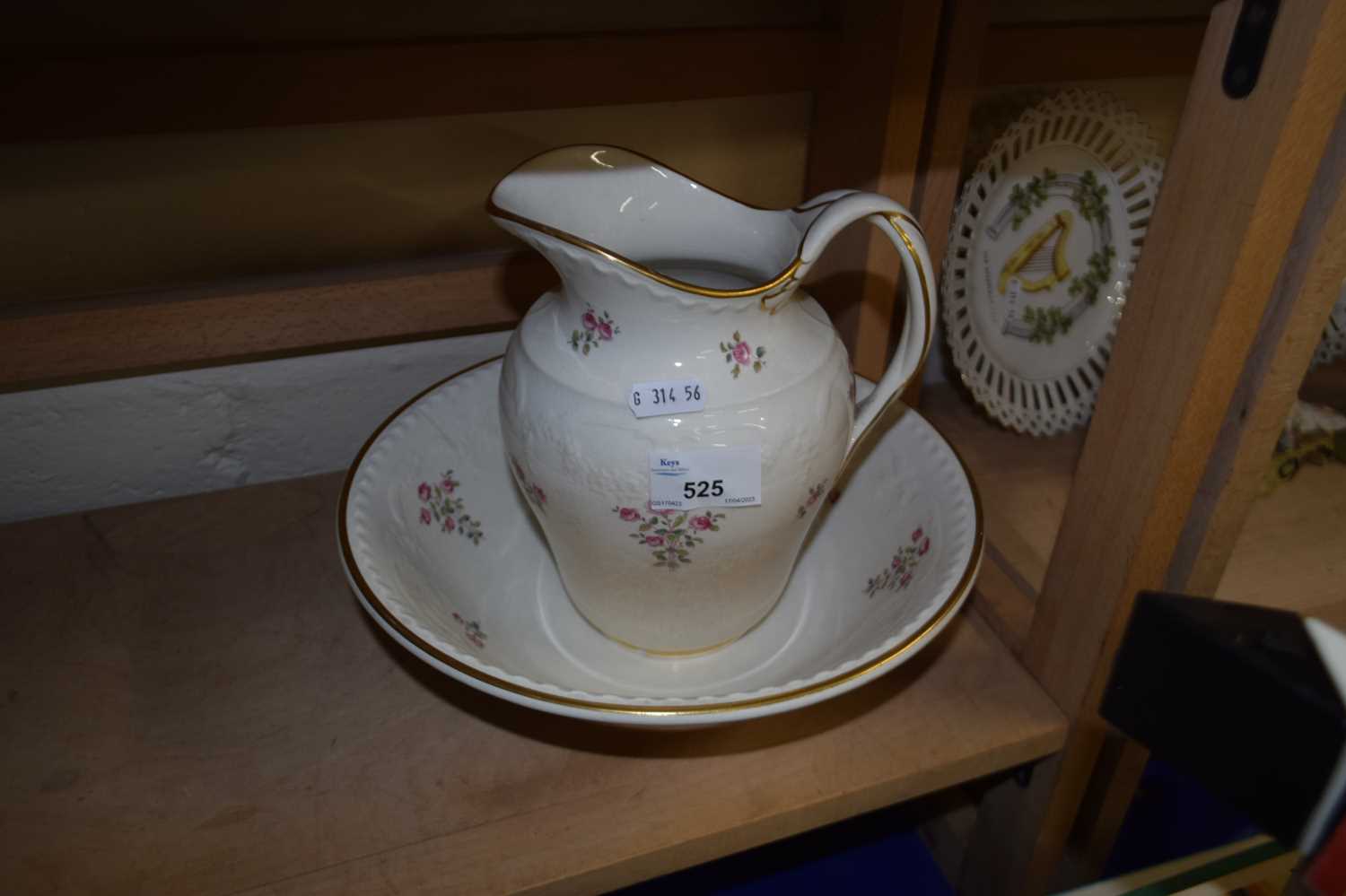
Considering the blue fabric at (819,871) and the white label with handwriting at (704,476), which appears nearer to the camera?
the white label with handwriting at (704,476)

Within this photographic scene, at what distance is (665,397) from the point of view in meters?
0.48

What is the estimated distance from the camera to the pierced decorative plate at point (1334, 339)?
793 mm

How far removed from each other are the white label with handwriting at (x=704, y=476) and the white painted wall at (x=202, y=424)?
374 mm

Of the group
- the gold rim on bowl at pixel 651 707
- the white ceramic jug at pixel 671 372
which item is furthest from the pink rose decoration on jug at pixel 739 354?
the gold rim on bowl at pixel 651 707

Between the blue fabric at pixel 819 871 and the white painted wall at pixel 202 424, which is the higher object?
the white painted wall at pixel 202 424

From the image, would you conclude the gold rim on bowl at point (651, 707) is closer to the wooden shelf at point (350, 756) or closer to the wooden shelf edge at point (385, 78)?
the wooden shelf at point (350, 756)

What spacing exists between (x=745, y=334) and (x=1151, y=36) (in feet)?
1.71

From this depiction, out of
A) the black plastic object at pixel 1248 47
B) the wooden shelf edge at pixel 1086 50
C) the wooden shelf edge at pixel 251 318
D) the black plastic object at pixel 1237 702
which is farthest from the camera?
the wooden shelf edge at pixel 1086 50

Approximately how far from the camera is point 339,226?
721 mm

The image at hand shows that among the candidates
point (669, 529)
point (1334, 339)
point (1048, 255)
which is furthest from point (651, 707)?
point (1334, 339)

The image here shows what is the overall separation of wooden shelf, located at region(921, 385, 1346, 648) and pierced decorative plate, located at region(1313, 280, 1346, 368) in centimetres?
10

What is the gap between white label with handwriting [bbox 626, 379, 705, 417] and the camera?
1.56 feet

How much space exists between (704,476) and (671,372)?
5 centimetres

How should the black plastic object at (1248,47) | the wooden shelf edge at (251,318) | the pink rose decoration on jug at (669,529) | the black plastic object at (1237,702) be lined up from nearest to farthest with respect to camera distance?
the black plastic object at (1237,702) < the black plastic object at (1248,47) < the pink rose decoration on jug at (669,529) < the wooden shelf edge at (251,318)
